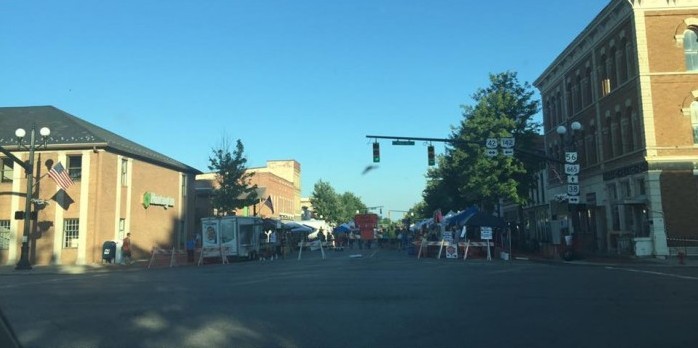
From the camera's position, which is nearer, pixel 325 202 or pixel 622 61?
pixel 622 61

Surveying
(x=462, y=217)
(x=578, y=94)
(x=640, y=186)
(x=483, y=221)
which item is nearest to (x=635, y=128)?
(x=640, y=186)

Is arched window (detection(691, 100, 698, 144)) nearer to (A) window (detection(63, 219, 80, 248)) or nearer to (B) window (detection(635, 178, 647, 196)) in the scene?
(B) window (detection(635, 178, 647, 196))

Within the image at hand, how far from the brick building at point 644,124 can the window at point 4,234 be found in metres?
31.6

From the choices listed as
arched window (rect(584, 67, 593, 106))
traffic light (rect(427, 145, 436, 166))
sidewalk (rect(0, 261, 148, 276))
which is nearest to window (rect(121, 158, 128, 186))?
sidewalk (rect(0, 261, 148, 276))

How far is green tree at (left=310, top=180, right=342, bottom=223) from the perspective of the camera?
104m

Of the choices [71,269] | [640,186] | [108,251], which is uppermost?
[640,186]

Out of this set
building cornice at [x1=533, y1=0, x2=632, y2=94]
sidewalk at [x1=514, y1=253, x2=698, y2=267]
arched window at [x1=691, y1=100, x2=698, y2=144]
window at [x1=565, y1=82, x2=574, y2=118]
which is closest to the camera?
sidewalk at [x1=514, y1=253, x2=698, y2=267]

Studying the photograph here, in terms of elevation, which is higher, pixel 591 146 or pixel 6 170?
pixel 591 146

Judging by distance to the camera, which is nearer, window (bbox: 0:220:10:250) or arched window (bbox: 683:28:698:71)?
arched window (bbox: 683:28:698:71)

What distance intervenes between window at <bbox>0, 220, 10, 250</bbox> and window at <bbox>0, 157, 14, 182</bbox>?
259 centimetres

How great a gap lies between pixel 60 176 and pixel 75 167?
132 inches

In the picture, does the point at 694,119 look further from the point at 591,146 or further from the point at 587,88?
the point at 587,88

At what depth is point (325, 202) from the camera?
104688mm

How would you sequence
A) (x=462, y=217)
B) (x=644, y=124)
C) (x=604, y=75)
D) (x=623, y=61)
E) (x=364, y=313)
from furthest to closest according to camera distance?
(x=462, y=217)
(x=604, y=75)
(x=623, y=61)
(x=644, y=124)
(x=364, y=313)
